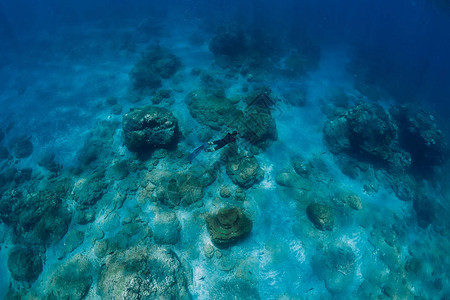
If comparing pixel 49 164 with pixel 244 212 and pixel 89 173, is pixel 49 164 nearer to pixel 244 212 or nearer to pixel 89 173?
pixel 89 173

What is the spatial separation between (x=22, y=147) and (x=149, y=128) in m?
11.1

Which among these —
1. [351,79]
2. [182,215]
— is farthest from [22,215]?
[351,79]

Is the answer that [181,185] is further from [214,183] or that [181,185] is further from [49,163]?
[49,163]

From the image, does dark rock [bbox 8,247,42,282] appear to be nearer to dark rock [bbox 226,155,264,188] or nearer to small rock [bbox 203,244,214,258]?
small rock [bbox 203,244,214,258]

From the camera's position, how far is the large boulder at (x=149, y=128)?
12.0 m

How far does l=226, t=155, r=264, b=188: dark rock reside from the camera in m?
11.8

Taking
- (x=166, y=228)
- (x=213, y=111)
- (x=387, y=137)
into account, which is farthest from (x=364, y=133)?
(x=166, y=228)

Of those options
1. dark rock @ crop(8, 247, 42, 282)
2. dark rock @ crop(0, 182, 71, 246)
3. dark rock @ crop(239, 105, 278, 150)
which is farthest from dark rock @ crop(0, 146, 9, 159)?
dark rock @ crop(239, 105, 278, 150)

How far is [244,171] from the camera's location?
39.0ft

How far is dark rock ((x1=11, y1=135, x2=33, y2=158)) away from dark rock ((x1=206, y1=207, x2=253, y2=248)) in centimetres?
1467

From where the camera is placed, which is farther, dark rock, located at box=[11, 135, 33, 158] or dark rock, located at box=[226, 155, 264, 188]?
dark rock, located at box=[11, 135, 33, 158]

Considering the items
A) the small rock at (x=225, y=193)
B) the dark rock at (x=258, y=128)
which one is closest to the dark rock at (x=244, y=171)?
the small rock at (x=225, y=193)

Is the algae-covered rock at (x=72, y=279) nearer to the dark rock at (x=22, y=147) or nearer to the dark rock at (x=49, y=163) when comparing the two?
the dark rock at (x=49, y=163)

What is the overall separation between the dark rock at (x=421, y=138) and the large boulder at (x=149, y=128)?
18419 mm
